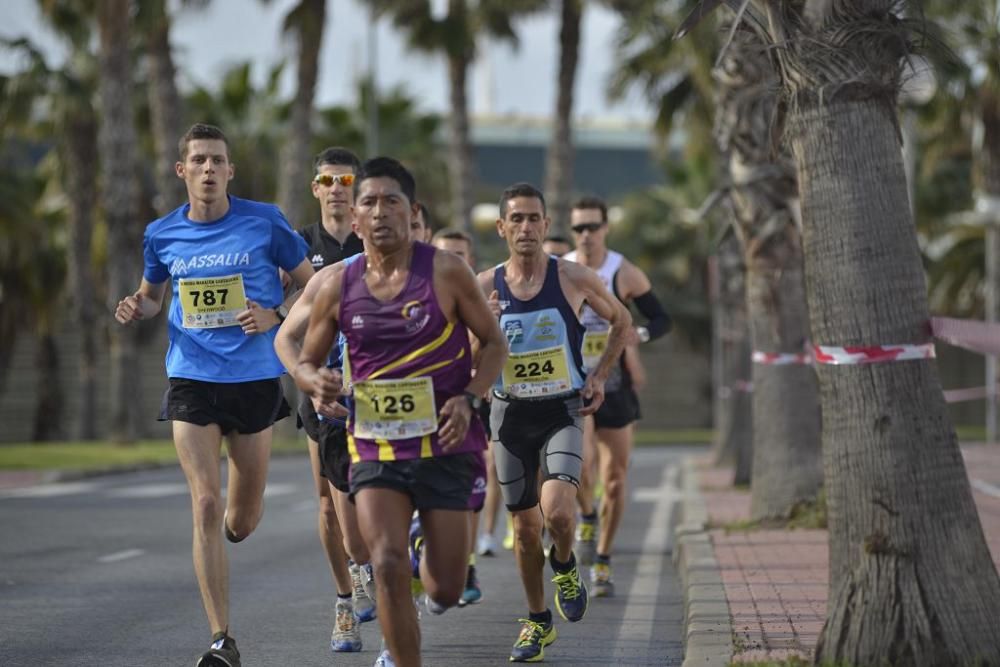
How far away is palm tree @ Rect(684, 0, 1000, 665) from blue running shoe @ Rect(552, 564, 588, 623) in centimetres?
203

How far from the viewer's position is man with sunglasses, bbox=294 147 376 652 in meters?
8.30

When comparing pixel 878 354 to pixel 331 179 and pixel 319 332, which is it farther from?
pixel 331 179

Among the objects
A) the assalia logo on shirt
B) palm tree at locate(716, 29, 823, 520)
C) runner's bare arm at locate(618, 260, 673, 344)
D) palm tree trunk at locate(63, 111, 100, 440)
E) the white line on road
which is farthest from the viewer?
palm tree trunk at locate(63, 111, 100, 440)

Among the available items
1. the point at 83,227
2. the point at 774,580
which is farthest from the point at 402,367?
the point at 83,227

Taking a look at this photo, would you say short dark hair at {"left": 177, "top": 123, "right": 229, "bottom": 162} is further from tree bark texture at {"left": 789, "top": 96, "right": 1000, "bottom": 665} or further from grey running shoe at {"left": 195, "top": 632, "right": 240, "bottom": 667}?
tree bark texture at {"left": 789, "top": 96, "right": 1000, "bottom": 665}

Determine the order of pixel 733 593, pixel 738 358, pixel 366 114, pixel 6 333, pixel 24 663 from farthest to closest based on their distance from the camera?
1. pixel 366 114
2. pixel 6 333
3. pixel 738 358
4. pixel 733 593
5. pixel 24 663

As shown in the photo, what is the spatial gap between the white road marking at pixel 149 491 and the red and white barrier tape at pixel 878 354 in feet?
46.3

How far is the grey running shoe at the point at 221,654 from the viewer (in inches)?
289

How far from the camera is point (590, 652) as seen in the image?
8641 millimetres

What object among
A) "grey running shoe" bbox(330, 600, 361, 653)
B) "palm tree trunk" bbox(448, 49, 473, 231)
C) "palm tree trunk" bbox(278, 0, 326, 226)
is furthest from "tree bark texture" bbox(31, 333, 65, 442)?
"grey running shoe" bbox(330, 600, 361, 653)

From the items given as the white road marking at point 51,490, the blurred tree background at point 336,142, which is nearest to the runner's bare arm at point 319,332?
the white road marking at point 51,490

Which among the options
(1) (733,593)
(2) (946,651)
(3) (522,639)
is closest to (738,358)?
(1) (733,593)

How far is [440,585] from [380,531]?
296 millimetres

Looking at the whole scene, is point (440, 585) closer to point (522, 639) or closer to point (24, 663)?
point (522, 639)
